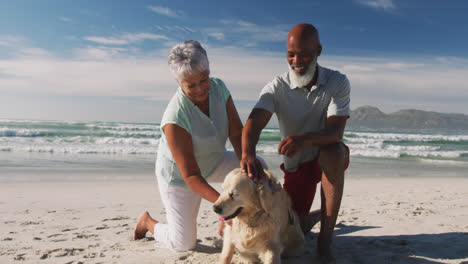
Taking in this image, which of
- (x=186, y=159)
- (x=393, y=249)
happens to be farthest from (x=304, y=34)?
(x=393, y=249)

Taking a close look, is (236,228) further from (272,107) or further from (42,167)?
(42,167)

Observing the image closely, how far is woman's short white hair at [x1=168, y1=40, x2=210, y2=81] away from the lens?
116 inches

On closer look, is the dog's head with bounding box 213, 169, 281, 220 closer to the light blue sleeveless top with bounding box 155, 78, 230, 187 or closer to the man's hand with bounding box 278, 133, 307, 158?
the man's hand with bounding box 278, 133, 307, 158

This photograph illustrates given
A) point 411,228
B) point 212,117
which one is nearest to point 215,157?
point 212,117

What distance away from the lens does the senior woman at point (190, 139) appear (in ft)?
9.80

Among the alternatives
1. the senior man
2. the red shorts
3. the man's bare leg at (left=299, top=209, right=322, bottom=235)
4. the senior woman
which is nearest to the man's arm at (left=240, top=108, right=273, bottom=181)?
the senior man

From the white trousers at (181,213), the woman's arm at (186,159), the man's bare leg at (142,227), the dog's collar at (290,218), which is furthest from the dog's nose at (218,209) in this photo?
the man's bare leg at (142,227)

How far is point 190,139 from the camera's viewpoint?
3100 mm

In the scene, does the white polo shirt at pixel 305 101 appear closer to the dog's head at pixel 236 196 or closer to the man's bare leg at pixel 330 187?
the man's bare leg at pixel 330 187

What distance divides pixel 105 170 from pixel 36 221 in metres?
4.90

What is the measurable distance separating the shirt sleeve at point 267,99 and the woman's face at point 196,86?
523mm

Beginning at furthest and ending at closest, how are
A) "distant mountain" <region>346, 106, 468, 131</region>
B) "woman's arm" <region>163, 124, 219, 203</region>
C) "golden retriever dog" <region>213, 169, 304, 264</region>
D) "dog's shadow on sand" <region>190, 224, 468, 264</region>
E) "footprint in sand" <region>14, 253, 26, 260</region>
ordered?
"distant mountain" <region>346, 106, 468, 131</region> → "footprint in sand" <region>14, 253, 26, 260</region> → "dog's shadow on sand" <region>190, 224, 468, 264</region> → "woman's arm" <region>163, 124, 219, 203</region> → "golden retriever dog" <region>213, 169, 304, 264</region>

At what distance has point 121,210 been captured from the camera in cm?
536

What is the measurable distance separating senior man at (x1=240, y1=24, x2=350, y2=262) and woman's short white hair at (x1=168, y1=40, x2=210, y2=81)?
2.15 ft
